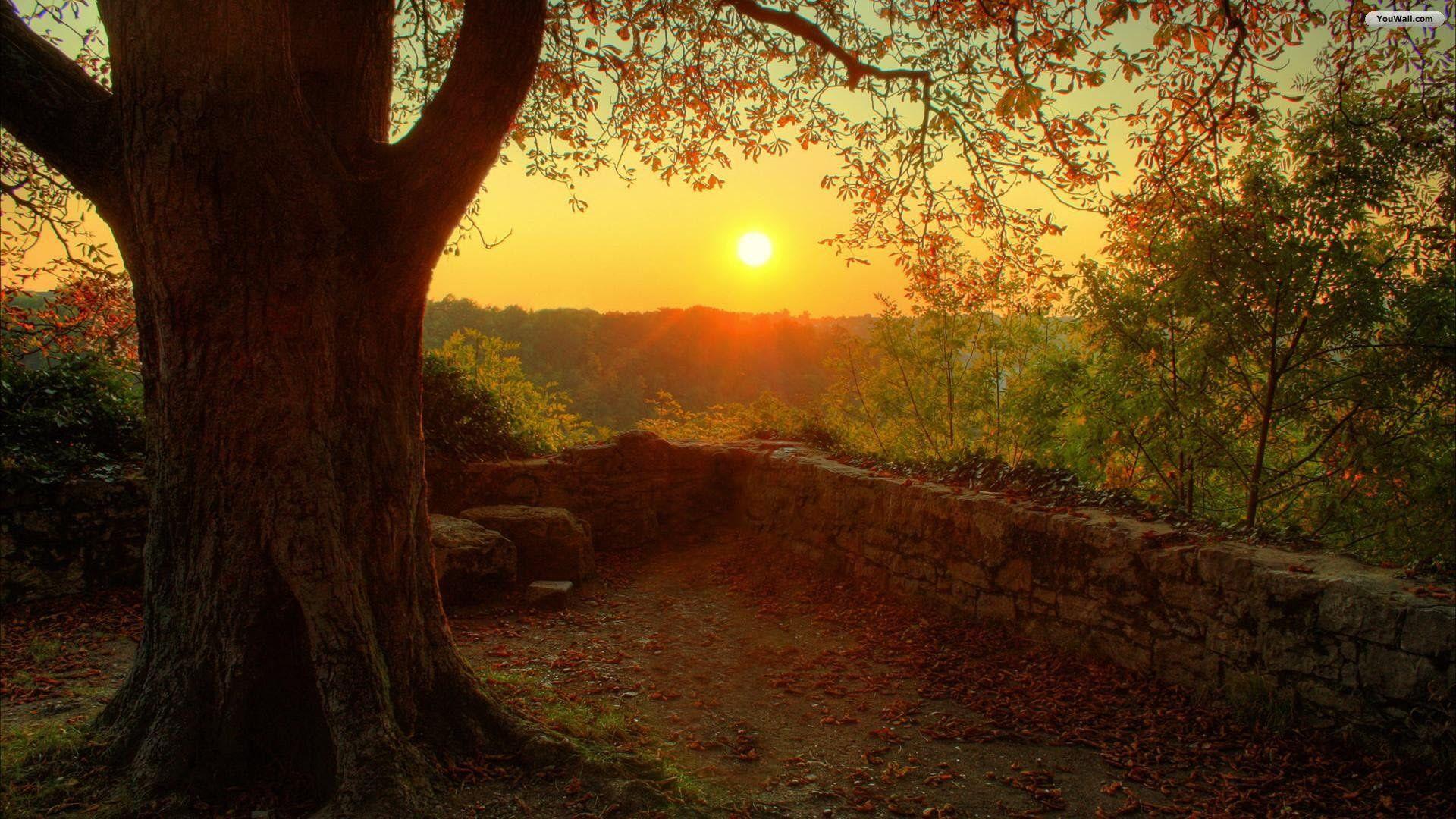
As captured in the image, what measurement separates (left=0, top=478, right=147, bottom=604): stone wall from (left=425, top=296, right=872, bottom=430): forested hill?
20974 mm

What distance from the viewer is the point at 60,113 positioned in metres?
2.85

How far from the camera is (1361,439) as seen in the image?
6.28 metres

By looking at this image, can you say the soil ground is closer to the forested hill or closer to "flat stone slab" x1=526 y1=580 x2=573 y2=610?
"flat stone slab" x1=526 y1=580 x2=573 y2=610

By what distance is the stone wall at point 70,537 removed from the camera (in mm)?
5688

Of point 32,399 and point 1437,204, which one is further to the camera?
point 32,399

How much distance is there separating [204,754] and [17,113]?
255 cm

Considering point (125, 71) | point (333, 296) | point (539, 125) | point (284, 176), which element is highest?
point (539, 125)

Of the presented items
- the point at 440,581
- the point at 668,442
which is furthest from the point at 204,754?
the point at 668,442

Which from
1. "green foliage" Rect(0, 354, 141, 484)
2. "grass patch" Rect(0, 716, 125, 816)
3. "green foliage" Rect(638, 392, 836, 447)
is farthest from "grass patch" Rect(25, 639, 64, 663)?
"green foliage" Rect(638, 392, 836, 447)

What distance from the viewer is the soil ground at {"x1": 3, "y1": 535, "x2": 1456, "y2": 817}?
309 cm

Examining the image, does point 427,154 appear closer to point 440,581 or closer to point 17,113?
point 17,113

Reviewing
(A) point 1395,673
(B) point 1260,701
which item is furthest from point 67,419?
(A) point 1395,673

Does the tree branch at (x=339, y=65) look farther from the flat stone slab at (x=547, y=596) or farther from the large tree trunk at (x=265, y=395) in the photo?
the flat stone slab at (x=547, y=596)

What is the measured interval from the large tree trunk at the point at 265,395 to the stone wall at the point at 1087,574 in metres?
3.74
